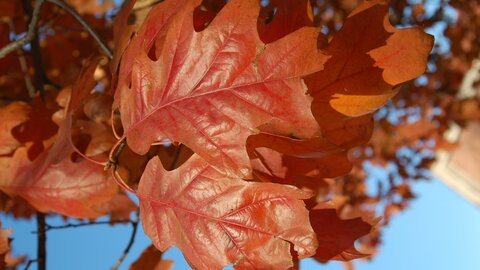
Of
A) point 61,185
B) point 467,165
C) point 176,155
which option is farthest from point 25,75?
point 467,165

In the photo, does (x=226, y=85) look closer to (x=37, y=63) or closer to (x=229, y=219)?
(x=229, y=219)

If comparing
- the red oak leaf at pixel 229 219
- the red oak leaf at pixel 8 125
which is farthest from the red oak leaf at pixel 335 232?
the red oak leaf at pixel 8 125

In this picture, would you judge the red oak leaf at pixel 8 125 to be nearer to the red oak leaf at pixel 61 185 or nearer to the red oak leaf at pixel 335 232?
the red oak leaf at pixel 61 185

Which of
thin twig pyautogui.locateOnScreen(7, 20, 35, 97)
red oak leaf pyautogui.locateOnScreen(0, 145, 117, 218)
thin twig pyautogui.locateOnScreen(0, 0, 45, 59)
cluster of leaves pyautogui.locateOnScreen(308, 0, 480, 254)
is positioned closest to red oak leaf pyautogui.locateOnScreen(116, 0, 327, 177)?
red oak leaf pyautogui.locateOnScreen(0, 145, 117, 218)

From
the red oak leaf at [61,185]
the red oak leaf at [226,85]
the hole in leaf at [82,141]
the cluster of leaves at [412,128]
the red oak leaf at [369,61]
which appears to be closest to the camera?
the red oak leaf at [226,85]

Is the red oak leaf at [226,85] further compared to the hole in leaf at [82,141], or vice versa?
the hole in leaf at [82,141]

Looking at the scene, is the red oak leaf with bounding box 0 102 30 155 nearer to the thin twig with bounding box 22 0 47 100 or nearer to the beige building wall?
the thin twig with bounding box 22 0 47 100

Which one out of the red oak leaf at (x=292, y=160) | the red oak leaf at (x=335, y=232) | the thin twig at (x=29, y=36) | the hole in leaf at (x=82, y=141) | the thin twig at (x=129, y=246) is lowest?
the thin twig at (x=129, y=246)

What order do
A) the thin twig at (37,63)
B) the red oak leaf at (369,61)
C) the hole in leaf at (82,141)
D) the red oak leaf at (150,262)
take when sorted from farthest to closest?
the thin twig at (37,63), the red oak leaf at (150,262), the hole in leaf at (82,141), the red oak leaf at (369,61)
